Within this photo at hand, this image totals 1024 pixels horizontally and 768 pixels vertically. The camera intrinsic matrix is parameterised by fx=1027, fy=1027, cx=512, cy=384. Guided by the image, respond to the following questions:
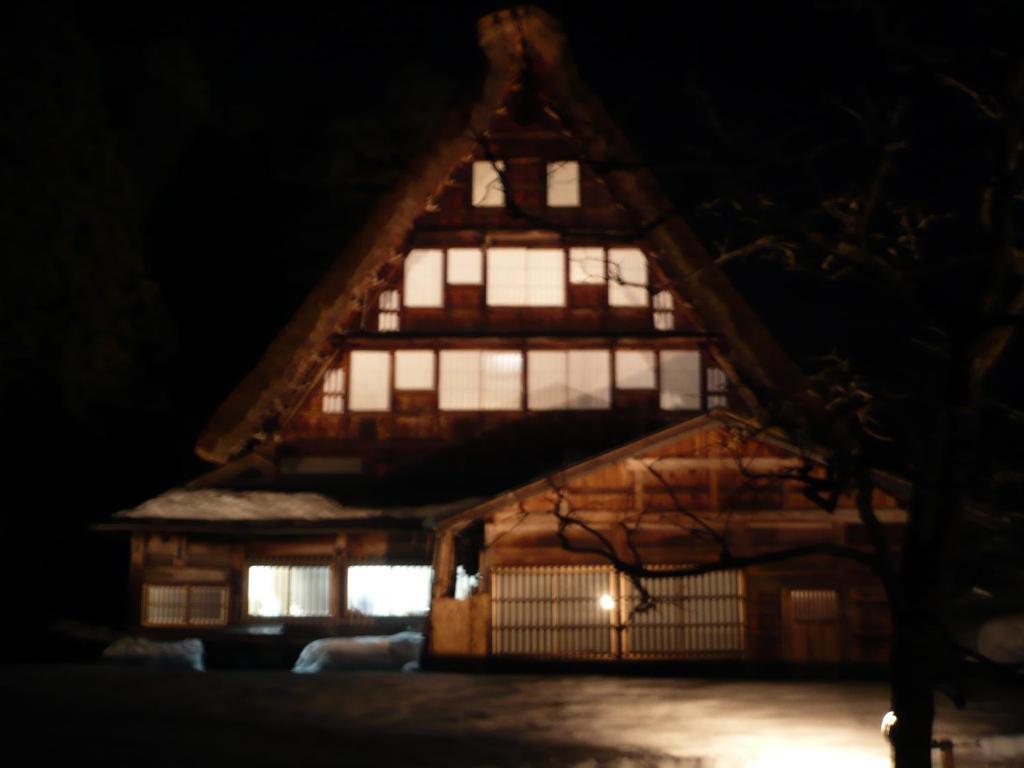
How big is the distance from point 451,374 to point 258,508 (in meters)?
3.69

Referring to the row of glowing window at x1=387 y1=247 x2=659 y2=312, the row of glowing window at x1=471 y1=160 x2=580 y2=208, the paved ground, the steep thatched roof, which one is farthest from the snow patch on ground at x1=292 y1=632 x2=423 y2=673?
the row of glowing window at x1=471 y1=160 x2=580 y2=208

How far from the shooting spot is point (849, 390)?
8.75 metres

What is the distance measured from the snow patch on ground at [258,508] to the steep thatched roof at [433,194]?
28.1 inches

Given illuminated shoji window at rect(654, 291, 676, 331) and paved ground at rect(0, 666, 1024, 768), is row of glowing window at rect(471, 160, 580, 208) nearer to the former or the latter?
illuminated shoji window at rect(654, 291, 676, 331)

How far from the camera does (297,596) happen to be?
640 inches

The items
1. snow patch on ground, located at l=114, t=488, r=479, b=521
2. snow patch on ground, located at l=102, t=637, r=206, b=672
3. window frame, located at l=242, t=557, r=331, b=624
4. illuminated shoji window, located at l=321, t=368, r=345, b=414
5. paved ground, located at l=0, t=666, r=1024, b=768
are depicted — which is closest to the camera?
paved ground, located at l=0, t=666, r=1024, b=768

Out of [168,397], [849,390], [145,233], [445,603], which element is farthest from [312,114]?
[849,390]

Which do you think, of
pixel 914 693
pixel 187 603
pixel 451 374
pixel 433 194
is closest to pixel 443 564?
pixel 451 374

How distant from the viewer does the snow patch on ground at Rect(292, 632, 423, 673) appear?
1420cm

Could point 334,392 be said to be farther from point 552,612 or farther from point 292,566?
point 552,612

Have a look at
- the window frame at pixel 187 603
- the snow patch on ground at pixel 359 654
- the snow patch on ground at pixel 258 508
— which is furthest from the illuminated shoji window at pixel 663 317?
the window frame at pixel 187 603

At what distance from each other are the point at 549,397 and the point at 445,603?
4.23 metres

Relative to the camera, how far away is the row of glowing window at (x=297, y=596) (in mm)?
16109

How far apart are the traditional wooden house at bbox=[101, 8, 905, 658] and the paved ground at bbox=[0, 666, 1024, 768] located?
2.84m
